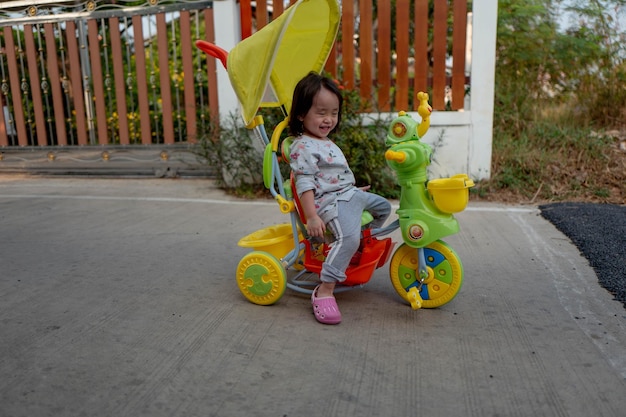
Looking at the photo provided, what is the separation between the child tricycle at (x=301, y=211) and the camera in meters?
2.66

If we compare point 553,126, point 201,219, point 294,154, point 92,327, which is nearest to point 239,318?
point 92,327

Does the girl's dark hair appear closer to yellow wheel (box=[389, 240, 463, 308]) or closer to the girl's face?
the girl's face

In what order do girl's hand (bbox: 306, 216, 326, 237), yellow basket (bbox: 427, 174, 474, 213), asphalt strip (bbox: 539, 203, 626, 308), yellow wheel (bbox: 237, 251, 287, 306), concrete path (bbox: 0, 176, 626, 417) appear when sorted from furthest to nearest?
asphalt strip (bbox: 539, 203, 626, 308) < yellow wheel (bbox: 237, 251, 287, 306) < girl's hand (bbox: 306, 216, 326, 237) < yellow basket (bbox: 427, 174, 474, 213) < concrete path (bbox: 0, 176, 626, 417)

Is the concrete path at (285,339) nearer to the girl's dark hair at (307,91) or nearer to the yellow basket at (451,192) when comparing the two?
the yellow basket at (451,192)

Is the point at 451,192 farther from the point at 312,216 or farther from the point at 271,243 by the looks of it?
the point at 271,243

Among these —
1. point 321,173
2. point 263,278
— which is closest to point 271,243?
point 263,278

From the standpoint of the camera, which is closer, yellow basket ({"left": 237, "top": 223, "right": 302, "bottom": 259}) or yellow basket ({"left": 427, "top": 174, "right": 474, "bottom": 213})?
yellow basket ({"left": 427, "top": 174, "right": 474, "bottom": 213})

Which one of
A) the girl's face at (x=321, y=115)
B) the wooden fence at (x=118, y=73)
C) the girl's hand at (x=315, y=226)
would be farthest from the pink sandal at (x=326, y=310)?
the wooden fence at (x=118, y=73)

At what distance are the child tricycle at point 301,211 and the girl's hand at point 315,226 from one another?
0.17m

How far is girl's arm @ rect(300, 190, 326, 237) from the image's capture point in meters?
2.69

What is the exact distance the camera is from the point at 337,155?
2820 mm

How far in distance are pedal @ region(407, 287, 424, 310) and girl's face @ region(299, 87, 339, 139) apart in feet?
3.03

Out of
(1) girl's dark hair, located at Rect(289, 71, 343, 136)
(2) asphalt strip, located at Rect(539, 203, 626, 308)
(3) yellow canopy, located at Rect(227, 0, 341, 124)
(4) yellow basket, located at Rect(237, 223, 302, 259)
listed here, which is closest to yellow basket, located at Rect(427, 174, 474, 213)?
(1) girl's dark hair, located at Rect(289, 71, 343, 136)

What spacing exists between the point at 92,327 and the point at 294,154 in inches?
50.9
